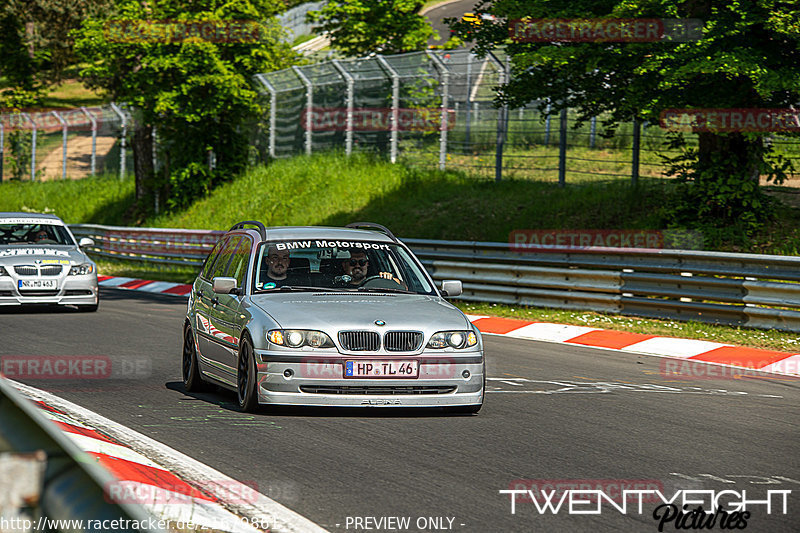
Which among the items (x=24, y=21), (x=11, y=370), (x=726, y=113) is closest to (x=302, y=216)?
(x=726, y=113)

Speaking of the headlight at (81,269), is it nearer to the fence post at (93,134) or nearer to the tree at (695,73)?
the tree at (695,73)

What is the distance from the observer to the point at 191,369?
31.4 feet

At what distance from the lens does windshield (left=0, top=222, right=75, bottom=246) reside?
17.8 metres

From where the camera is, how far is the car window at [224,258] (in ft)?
32.6

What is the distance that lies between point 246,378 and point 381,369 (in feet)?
3.57

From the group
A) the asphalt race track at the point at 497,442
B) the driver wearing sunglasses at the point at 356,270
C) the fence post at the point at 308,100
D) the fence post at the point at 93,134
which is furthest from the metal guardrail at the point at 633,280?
the fence post at the point at 93,134

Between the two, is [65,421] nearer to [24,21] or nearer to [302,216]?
[302,216]

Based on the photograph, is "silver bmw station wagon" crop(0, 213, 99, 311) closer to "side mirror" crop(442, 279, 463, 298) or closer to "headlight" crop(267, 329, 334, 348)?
"side mirror" crop(442, 279, 463, 298)

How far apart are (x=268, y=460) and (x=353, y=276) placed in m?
3.11

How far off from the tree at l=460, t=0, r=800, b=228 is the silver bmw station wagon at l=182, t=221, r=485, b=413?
23.3ft

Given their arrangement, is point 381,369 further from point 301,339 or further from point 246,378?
point 246,378

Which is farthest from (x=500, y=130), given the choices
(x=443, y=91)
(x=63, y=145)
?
(x=63, y=145)

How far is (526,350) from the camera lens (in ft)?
44.2

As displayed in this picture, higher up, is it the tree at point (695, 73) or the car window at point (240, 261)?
the tree at point (695, 73)
